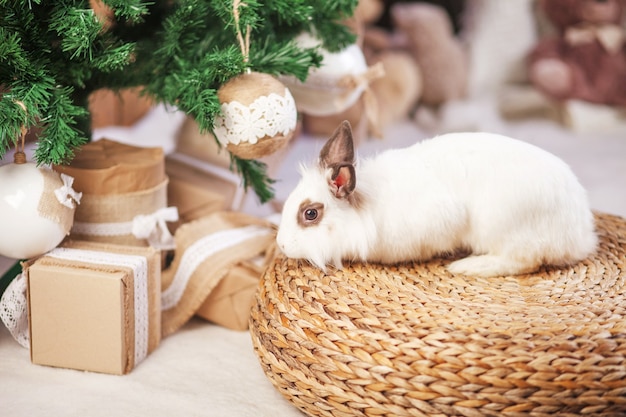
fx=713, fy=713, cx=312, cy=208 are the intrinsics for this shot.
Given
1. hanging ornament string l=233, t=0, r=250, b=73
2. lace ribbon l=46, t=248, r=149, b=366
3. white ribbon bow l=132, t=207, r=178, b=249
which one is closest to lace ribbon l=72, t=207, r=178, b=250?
white ribbon bow l=132, t=207, r=178, b=249

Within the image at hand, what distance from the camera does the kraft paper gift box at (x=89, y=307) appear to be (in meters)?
1.22

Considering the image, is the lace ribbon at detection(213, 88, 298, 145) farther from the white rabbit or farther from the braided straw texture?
the braided straw texture

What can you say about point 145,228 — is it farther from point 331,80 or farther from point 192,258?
point 331,80

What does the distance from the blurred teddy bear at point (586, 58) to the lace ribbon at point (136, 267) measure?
6.02 feet

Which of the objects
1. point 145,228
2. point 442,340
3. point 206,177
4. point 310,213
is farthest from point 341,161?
point 206,177

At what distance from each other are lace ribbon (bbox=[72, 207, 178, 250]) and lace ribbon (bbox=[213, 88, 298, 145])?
0.83ft

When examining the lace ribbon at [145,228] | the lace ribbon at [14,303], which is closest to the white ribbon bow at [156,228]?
the lace ribbon at [145,228]

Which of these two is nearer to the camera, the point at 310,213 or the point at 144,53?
the point at 310,213

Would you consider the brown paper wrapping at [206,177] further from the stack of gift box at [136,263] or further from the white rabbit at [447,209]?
the white rabbit at [447,209]

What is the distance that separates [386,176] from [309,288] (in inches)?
9.3

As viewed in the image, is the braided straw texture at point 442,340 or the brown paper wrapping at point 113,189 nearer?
the braided straw texture at point 442,340

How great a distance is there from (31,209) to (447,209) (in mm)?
703

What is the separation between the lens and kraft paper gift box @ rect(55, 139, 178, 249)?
4.50 feet

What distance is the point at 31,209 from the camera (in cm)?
121
